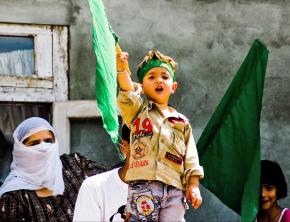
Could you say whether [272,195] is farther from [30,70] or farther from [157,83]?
[30,70]

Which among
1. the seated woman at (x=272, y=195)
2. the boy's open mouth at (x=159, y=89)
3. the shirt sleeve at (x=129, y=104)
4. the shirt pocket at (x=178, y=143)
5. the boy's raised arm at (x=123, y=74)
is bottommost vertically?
the seated woman at (x=272, y=195)

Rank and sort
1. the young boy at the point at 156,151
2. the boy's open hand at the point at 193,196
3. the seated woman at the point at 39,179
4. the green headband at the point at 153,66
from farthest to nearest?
the seated woman at the point at 39,179 → the green headband at the point at 153,66 → the young boy at the point at 156,151 → the boy's open hand at the point at 193,196

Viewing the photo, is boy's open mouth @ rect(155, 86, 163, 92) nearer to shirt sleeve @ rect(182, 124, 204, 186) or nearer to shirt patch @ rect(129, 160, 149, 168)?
shirt sleeve @ rect(182, 124, 204, 186)

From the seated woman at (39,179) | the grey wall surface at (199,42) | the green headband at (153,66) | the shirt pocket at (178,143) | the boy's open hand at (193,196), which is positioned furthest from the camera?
the grey wall surface at (199,42)

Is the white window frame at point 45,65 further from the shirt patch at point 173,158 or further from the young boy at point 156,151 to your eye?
the shirt patch at point 173,158

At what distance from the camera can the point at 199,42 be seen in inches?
314

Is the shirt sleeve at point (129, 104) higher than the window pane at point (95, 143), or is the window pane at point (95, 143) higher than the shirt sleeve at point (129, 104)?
the shirt sleeve at point (129, 104)

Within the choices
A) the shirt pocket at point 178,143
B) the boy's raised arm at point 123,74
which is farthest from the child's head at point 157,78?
the shirt pocket at point 178,143

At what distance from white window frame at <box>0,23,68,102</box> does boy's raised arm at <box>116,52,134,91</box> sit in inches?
76.9

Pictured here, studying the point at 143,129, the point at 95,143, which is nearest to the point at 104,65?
the point at 143,129

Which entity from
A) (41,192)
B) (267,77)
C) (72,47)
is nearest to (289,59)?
(267,77)

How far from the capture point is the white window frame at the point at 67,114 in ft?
25.2

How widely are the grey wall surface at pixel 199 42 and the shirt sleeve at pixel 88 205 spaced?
6.90 feet

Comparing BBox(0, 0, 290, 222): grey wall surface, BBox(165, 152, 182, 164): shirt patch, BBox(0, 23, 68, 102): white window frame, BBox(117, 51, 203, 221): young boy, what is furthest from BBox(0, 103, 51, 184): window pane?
BBox(165, 152, 182, 164): shirt patch
